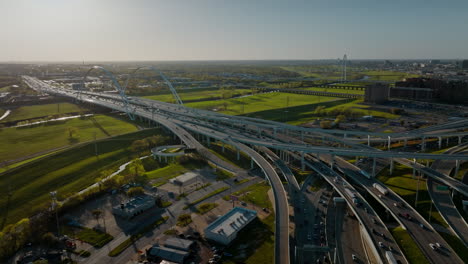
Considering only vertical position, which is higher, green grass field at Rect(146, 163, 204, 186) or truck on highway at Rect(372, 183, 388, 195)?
truck on highway at Rect(372, 183, 388, 195)

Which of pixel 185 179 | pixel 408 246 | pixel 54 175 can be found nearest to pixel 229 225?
pixel 185 179

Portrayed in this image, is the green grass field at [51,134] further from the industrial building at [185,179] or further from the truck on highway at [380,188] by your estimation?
the truck on highway at [380,188]

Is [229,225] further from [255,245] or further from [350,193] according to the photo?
[350,193]

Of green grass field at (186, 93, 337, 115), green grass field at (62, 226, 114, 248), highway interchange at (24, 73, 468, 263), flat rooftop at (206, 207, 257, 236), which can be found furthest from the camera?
green grass field at (186, 93, 337, 115)

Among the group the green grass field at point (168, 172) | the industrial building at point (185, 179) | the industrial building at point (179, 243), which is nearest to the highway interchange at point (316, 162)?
the green grass field at point (168, 172)

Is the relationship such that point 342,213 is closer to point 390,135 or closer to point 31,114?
point 390,135

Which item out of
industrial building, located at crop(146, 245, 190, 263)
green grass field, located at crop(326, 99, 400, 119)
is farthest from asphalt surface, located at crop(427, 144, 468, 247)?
green grass field, located at crop(326, 99, 400, 119)

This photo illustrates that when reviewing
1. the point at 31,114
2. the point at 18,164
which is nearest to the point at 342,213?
the point at 18,164

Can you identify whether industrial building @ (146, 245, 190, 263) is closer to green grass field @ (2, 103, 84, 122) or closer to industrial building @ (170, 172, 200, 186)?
industrial building @ (170, 172, 200, 186)
